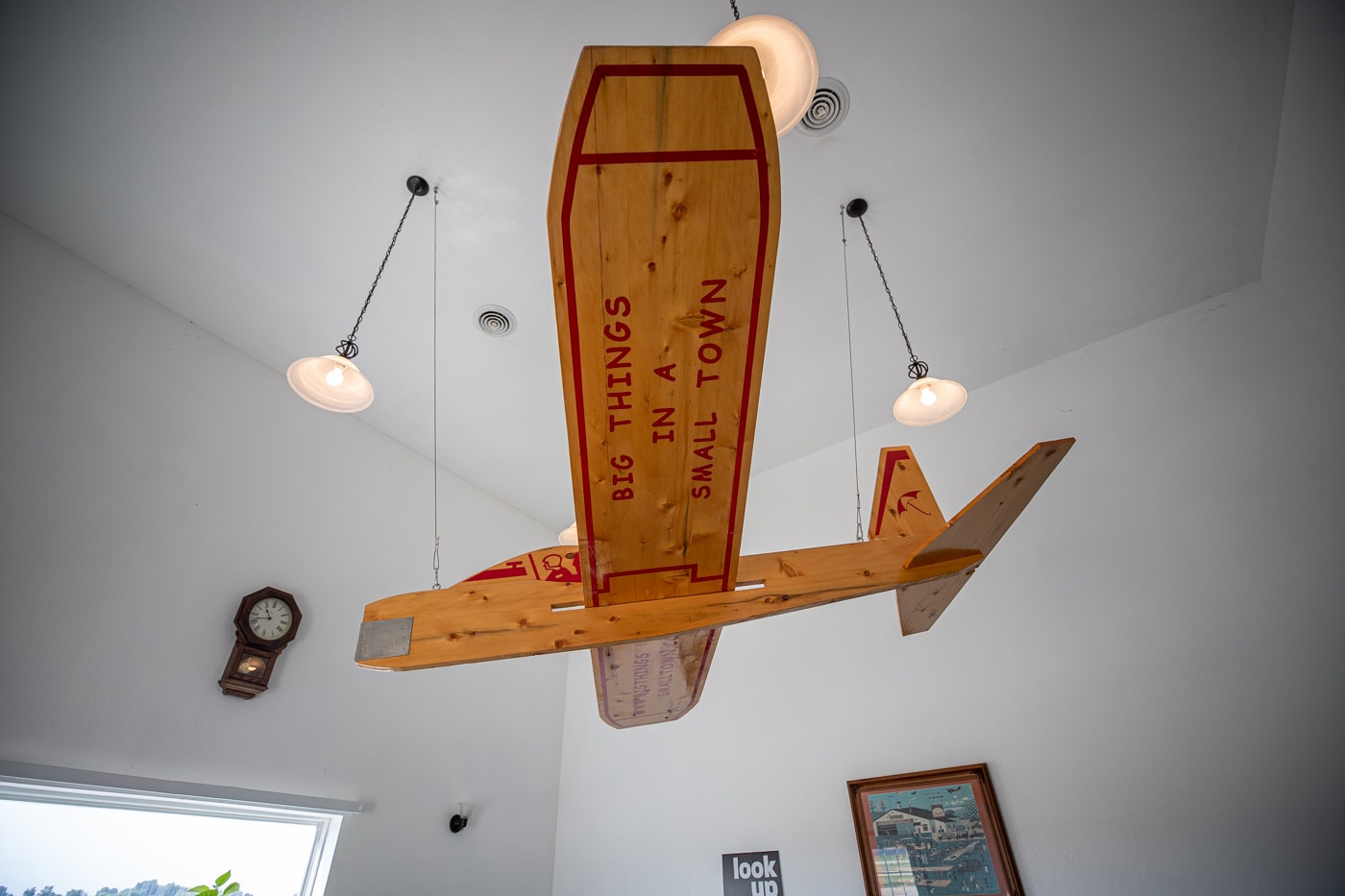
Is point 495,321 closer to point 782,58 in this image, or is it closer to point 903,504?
point 782,58

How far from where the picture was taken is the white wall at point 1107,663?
247cm

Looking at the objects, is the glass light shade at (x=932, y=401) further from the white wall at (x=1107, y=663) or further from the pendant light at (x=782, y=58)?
the pendant light at (x=782, y=58)

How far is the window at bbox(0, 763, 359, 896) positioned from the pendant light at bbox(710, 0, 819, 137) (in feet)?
11.0

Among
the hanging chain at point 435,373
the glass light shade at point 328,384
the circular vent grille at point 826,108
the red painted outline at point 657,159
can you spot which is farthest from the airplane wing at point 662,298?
the circular vent grille at point 826,108

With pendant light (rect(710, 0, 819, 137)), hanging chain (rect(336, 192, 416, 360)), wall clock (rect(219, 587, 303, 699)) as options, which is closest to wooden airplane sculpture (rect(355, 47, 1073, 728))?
pendant light (rect(710, 0, 819, 137))

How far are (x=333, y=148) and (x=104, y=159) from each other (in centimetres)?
96

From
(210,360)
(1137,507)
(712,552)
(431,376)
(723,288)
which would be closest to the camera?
(723,288)

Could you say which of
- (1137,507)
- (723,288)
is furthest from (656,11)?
(1137,507)

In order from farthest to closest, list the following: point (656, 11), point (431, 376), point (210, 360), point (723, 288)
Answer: point (431, 376) → point (210, 360) → point (656, 11) → point (723, 288)

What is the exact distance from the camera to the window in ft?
7.80

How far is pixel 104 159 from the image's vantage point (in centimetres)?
265

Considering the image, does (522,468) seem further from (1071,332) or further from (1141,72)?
(1141,72)

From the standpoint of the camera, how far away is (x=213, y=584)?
3059 millimetres

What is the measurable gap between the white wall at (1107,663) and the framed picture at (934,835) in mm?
97
